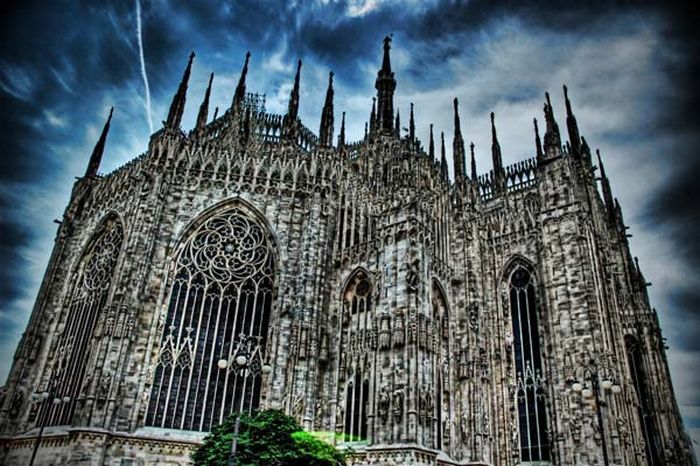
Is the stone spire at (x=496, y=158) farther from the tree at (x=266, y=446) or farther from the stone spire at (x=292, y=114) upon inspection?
A: the tree at (x=266, y=446)

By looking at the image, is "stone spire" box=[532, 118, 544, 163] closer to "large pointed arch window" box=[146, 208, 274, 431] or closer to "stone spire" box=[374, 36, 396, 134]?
"stone spire" box=[374, 36, 396, 134]

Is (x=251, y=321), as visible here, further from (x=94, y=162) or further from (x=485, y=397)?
(x=94, y=162)

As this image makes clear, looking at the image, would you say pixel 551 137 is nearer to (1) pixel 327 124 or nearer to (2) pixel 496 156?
(2) pixel 496 156

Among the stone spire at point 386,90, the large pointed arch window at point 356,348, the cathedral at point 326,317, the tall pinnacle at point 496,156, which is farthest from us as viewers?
the stone spire at point 386,90

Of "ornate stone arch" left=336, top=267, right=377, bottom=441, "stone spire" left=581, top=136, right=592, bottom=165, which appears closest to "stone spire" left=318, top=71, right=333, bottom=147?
"ornate stone arch" left=336, top=267, right=377, bottom=441

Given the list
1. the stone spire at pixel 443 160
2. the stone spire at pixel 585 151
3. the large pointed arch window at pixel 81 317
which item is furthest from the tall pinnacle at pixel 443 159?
the large pointed arch window at pixel 81 317

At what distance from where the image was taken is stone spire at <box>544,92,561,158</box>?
37438 mm

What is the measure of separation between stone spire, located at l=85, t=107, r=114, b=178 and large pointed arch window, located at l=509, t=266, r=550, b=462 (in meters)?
30.7

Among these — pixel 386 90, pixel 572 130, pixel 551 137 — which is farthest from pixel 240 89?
pixel 572 130

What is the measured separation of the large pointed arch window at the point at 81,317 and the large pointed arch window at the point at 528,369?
24.5 m

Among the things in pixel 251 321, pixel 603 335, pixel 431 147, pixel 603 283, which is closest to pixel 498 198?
pixel 431 147

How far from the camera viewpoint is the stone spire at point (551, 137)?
37.4m

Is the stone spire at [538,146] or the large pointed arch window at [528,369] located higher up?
the stone spire at [538,146]

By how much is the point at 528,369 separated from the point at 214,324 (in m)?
19.6
